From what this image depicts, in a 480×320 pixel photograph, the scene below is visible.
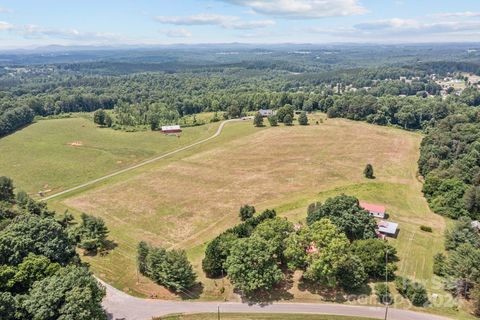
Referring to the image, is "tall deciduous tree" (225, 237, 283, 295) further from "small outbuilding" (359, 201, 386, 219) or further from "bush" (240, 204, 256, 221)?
"small outbuilding" (359, 201, 386, 219)

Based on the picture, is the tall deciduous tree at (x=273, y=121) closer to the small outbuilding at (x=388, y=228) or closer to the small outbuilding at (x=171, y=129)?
the small outbuilding at (x=171, y=129)

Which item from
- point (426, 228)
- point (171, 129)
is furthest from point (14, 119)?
point (426, 228)

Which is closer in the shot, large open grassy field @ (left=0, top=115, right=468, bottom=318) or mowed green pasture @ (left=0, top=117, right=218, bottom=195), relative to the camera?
large open grassy field @ (left=0, top=115, right=468, bottom=318)

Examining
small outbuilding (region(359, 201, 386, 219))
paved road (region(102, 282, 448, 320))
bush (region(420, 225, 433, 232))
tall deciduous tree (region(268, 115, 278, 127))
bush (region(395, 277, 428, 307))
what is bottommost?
paved road (region(102, 282, 448, 320))

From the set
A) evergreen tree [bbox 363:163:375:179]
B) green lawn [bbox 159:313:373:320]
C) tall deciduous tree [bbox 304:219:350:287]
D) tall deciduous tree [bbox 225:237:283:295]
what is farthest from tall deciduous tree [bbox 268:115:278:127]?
green lawn [bbox 159:313:373:320]

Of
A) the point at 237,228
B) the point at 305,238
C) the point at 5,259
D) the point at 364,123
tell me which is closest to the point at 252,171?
the point at 237,228

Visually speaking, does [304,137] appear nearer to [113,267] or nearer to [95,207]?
[95,207]
